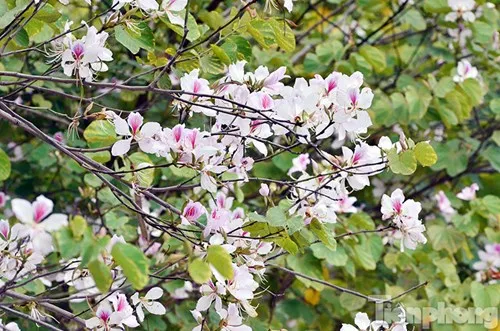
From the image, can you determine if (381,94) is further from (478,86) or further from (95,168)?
(95,168)

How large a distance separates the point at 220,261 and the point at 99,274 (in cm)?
20

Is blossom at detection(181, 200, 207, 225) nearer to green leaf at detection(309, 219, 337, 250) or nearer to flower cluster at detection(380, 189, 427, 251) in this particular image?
green leaf at detection(309, 219, 337, 250)

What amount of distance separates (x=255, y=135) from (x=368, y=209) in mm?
1434

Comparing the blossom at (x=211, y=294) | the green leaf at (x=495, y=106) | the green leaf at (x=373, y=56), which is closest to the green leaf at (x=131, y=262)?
the blossom at (x=211, y=294)

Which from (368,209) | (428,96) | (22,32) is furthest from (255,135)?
(368,209)

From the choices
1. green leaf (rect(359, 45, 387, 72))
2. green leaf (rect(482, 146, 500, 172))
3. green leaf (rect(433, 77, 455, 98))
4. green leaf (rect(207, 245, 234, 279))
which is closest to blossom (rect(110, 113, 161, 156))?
green leaf (rect(207, 245, 234, 279))

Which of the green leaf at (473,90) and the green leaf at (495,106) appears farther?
the green leaf at (495,106)

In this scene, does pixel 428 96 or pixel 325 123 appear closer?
pixel 325 123

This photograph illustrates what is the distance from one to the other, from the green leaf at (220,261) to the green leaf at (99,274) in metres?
0.17

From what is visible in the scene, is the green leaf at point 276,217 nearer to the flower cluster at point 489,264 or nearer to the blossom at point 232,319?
the blossom at point 232,319

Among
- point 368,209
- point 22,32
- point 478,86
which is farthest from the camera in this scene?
point 368,209

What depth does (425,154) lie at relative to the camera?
144cm

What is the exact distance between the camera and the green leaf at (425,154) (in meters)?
1.44

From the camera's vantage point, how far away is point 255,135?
1.46 meters
